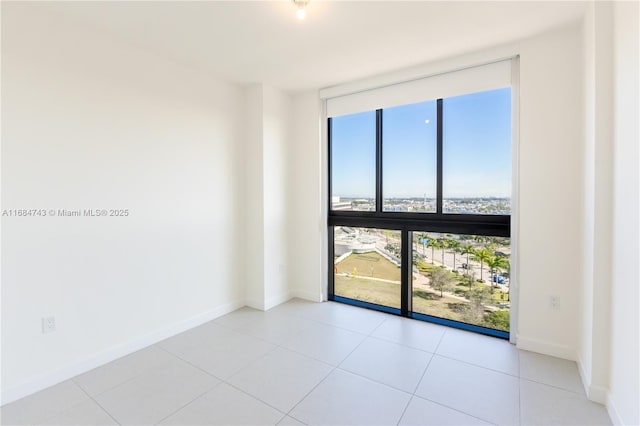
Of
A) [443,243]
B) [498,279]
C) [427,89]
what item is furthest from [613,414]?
[427,89]

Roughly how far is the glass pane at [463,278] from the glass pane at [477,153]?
33 cm

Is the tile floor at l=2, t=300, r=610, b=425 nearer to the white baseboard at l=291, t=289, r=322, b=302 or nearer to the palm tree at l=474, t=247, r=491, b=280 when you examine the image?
the palm tree at l=474, t=247, r=491, b=280

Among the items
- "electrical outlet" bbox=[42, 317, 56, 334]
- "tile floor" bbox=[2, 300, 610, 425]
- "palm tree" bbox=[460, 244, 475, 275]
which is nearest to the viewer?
"tile floor" bbox=[2, 300, 610, 425]

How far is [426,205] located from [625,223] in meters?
1.60

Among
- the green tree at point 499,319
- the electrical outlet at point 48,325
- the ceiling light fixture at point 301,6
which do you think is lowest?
the green tree at point 499,319

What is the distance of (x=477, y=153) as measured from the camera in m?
2.76

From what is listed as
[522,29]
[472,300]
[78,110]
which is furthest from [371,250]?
[78,110]

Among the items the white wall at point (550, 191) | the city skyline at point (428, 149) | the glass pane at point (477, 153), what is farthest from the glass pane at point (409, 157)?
the white wall at point (550, 191)

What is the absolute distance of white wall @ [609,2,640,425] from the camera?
139 cm

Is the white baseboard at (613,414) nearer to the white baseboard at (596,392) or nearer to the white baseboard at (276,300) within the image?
the white baseboard at (596,392)

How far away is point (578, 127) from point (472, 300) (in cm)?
171

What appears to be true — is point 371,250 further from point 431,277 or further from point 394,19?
point 394,19

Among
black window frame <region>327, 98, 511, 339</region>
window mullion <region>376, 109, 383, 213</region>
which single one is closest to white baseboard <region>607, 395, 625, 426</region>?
black window frame <region>327, 98, 511, 339</region>

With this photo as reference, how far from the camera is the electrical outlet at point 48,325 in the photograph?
1.99 metres
